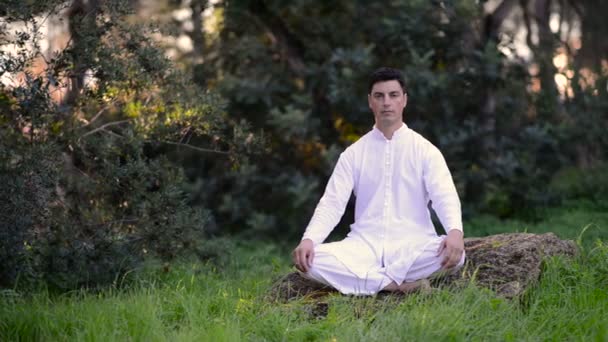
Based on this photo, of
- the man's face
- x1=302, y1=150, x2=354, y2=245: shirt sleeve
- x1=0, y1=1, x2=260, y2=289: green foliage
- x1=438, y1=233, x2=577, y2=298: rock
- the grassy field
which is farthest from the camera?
x1=0, y1=1, x2=260, y2=289: green foliage

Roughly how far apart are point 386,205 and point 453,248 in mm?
650

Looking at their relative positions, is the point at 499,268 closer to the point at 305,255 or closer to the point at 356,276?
the point at 356,276

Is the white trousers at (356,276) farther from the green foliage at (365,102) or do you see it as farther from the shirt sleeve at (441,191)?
the green foliage at (365,102)

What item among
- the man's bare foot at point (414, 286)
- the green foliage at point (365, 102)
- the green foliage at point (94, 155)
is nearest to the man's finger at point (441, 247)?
the man's bare foot at point (414, 286)

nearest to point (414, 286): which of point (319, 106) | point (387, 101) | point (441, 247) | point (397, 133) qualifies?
point (441, 247)

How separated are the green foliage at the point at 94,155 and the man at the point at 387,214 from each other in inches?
67.6

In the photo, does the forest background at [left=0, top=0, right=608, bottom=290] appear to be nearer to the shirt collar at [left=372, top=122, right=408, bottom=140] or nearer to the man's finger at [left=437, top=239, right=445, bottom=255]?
the shirt collar at [left=372, top=122, right=408, bottom=140]

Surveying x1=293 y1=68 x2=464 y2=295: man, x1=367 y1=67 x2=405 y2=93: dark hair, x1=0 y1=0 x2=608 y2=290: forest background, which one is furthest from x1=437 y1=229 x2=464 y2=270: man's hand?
x1=0 y1=0 x2=608 y2=290: forest background

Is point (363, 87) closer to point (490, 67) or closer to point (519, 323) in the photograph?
point (490, 67)

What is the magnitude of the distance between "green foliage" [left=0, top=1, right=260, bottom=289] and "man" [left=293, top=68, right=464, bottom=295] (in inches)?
67.6

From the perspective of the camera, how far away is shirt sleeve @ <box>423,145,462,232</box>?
15.8ft

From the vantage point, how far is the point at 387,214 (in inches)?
203

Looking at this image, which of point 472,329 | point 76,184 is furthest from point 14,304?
point 472,329

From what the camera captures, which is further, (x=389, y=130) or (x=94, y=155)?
(x=94, y=155)
